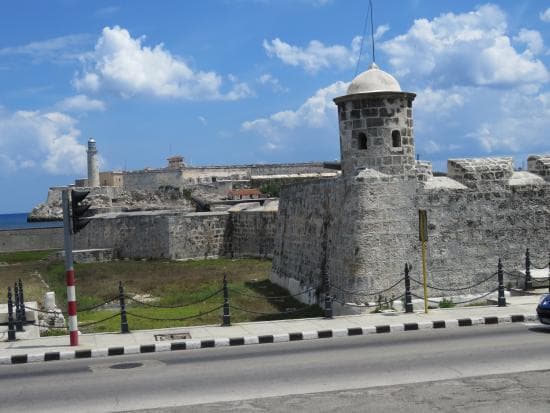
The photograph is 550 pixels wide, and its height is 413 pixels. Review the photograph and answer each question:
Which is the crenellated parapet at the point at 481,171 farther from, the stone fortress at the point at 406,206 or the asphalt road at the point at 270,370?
the asphalt road at the point at 270,370

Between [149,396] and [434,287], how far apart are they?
9.74m

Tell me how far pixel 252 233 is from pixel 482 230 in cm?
1891

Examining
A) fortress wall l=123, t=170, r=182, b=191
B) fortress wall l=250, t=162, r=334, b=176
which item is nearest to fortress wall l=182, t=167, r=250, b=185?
fortress wall l=123, t=170, r=182, b=191

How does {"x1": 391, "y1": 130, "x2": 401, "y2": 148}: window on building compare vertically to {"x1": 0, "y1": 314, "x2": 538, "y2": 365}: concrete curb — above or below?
above

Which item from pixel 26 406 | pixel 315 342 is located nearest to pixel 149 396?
pixel 26 406

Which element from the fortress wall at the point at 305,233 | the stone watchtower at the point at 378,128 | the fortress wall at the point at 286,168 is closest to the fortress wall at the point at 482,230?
the stone watchtower at the point at 378,128

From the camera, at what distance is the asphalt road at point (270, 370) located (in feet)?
28.7

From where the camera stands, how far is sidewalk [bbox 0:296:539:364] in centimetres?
1197

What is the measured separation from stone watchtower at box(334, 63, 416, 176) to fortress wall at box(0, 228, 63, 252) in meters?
37.8

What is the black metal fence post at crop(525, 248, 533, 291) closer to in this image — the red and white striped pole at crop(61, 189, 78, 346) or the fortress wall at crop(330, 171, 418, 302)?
the fortress wall at crop(330, 171, 418, 302)

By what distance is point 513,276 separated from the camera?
17781 millimetres

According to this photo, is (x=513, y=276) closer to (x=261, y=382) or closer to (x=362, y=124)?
(x=362, y=124)

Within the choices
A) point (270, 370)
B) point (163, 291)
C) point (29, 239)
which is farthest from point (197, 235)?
point (270, 370)

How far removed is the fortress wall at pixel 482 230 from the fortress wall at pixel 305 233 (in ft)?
8.14
